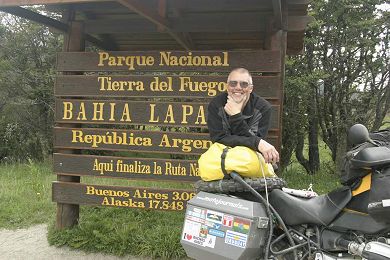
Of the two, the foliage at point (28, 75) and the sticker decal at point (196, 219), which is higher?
the foliage at point (28, 75)

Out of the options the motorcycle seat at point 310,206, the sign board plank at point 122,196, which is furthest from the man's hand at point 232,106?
the sign board plank at point 122,196

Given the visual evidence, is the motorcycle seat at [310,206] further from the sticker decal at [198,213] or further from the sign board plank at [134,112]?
the sign board plank at [134,112]

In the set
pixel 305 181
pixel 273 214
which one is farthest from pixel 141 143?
pixel 305 181

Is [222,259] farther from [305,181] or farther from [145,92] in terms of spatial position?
[305,181]

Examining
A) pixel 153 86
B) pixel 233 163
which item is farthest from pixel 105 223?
pixel 233 163

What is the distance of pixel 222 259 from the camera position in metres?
3.14

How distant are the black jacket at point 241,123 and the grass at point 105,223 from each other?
1988mm

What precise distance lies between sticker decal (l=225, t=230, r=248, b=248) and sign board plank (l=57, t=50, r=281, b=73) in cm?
232

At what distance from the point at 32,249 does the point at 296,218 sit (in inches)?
145

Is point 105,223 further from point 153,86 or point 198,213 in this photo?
point 198,213

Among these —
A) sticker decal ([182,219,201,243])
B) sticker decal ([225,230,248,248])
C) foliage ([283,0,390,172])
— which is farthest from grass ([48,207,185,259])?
foliage ([283,0,390,172])

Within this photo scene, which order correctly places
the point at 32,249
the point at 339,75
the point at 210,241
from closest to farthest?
the point at 210,241
the point at 32,249
the point at 339,75

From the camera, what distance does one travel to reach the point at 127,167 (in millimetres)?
5305

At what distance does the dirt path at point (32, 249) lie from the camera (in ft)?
17.2
